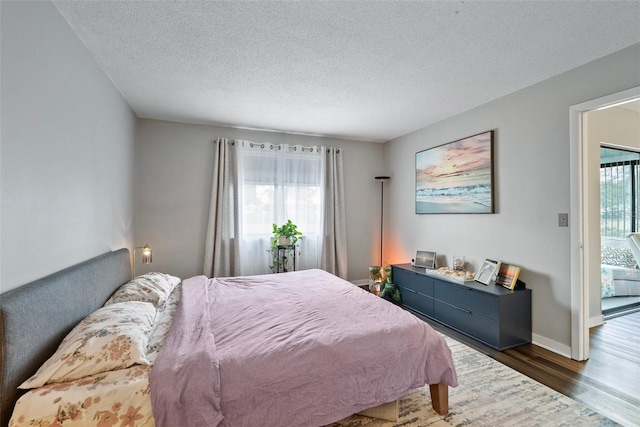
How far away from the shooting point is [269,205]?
170 inches

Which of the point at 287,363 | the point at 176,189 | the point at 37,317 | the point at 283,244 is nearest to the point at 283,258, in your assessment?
the point at 283,244

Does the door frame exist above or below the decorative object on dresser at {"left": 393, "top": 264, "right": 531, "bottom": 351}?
above

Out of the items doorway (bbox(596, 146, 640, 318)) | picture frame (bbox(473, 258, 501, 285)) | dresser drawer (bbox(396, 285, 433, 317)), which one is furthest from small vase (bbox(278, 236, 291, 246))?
doorway (bbox(596, 146, 640, 318))

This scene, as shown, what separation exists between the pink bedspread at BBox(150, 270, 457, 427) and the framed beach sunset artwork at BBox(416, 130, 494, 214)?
202 centimetres

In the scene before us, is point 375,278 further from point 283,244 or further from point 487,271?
point 487,271

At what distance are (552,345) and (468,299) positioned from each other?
30.7 inches

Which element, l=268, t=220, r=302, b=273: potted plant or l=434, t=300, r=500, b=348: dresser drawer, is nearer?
l=434, t=300, r=500, b=348: dresser drawer

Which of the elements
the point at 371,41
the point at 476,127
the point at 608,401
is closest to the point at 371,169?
the point at 476,127

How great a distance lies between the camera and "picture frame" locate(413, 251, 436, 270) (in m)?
Answer: 3.88

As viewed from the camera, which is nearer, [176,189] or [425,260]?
[176,189]

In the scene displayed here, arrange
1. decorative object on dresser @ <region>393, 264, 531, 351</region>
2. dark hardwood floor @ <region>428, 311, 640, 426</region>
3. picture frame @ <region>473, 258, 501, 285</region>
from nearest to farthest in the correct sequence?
dark hardwood floor @ <region>428, 311, 640, 426</region>, decorative object on dresser @ <region>393, 264, 531, 351</region>, picture frame @ <region>473, 258, 501, 285</region>

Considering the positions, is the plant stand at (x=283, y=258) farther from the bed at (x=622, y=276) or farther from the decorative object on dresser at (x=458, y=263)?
the bed at (x=622, y=276)

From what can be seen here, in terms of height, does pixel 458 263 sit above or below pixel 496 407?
above

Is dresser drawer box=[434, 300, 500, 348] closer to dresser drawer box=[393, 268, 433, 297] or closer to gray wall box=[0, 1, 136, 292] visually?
dresser drawer box=[393, 268, 433, 297]
